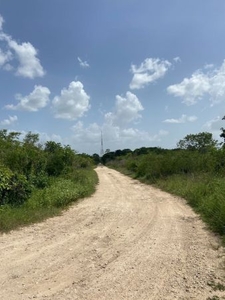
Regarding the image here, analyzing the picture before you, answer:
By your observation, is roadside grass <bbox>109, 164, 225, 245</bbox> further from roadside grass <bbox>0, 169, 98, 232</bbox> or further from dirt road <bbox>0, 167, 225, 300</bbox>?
roadside grass <bbox>0, 169, 98, 232</bbox>

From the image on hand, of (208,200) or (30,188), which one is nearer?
(208,200)

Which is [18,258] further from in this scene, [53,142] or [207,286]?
[53,142]

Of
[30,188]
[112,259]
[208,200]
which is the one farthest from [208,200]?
[30,188]

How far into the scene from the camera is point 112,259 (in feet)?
19.3

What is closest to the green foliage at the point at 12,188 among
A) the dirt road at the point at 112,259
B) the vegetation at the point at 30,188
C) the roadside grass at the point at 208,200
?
the vegetation at the point at 30,188

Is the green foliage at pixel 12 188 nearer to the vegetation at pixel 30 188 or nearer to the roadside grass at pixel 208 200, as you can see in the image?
the vegetation at pixel 30 188

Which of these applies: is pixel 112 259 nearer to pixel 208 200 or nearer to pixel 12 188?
pixel 208 200

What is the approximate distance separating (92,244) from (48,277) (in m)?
1.97

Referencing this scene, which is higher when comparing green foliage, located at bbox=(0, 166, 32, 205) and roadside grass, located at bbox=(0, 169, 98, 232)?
green foliage, located at bbox=(0, 166, 32, 205)

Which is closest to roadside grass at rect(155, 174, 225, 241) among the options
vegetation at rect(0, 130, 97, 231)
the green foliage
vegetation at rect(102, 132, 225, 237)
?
vegetation at rect(102, 132, 225, 237)

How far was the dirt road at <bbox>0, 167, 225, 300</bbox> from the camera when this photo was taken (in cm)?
456

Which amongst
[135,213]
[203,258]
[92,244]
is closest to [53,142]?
[135,213]

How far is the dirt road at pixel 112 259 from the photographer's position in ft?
15.0

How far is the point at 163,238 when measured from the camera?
7266 mm
